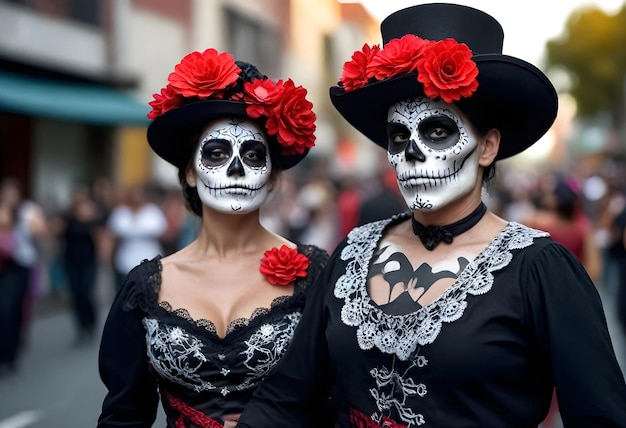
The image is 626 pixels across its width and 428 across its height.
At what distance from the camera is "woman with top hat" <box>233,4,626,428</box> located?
2.40 m

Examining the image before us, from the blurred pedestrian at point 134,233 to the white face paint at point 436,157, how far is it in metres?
7.85

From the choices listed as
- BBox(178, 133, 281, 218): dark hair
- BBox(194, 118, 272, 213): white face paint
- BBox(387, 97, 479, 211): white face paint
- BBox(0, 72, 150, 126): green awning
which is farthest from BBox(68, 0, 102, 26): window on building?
BBox(387, 97, 479, 211): white face paint

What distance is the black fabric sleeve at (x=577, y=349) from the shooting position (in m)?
2.33

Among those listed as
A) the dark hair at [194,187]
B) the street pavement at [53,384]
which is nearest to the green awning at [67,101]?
the street pavement at [53,384]

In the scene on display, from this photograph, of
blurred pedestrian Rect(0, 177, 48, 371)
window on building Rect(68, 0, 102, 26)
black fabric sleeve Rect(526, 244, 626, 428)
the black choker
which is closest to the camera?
black fabric sleeve Rect(526, 244, 626, 428)

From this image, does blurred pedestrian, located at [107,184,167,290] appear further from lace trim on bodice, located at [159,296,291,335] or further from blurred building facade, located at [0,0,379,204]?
lace trim on bodice, located at [159,296,291,335]

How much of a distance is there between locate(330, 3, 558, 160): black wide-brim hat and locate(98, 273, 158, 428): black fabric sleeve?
1201mm

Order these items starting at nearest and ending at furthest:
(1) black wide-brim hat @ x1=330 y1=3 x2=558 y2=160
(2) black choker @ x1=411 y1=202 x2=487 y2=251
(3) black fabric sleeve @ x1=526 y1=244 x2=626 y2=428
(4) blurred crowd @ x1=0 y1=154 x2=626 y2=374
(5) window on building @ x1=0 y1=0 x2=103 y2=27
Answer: (3) black fabric sleeve @ x1=526 y1=244 x2=626 y2=428 → (1) black wide-brim hat @ x1=330 y1=3 x2=558 y2=160 → (2) black choker @ x1=411 y1=202 x2=487 y2=251 → (4) blurred crowd @ x1=0 y1=154 x2=626 y2=374 → (5) window on building @ x1=0 y1=0 x2=103 y2=27

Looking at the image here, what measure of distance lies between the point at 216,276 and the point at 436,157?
3.82 ft

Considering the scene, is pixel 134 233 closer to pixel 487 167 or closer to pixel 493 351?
pixel 487 167

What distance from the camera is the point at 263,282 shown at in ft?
11.3

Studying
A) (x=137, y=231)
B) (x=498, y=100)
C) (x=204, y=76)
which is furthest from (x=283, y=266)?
(x=137, y=231)

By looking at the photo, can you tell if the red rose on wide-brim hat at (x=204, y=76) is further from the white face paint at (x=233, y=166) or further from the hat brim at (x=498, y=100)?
the hat brim at (x=498, y=100)

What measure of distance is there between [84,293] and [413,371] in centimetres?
837
